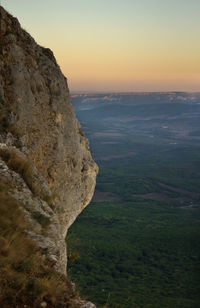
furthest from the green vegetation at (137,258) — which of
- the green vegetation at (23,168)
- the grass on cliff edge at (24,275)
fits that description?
the grass on cliff edge at (24,275)

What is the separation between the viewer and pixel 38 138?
10.2 m

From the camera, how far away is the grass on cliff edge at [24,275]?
4.02m

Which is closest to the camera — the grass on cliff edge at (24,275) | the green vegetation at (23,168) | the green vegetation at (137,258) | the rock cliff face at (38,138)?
the grass on cliff edge at (24,275)

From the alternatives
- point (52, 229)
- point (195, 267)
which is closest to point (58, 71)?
point (52, 229)

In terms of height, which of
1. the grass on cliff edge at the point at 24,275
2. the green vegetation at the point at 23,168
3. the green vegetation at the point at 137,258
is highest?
the green vegetation at the point at 23,168

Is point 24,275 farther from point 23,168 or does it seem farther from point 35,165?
point 35,165

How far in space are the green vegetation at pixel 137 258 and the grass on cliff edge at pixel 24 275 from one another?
1787cm

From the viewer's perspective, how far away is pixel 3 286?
4.06 meters

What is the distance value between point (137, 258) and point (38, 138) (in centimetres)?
4374

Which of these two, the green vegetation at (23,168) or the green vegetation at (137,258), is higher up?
the green vegetation at (23,168)

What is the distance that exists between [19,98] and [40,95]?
1.33 m

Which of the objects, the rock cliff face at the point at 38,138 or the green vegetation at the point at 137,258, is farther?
the green vegetation at the point at 137,258

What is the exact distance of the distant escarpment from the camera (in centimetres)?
486

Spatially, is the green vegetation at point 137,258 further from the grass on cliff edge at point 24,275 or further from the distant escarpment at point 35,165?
the grass on cliff edge at point 24,275
